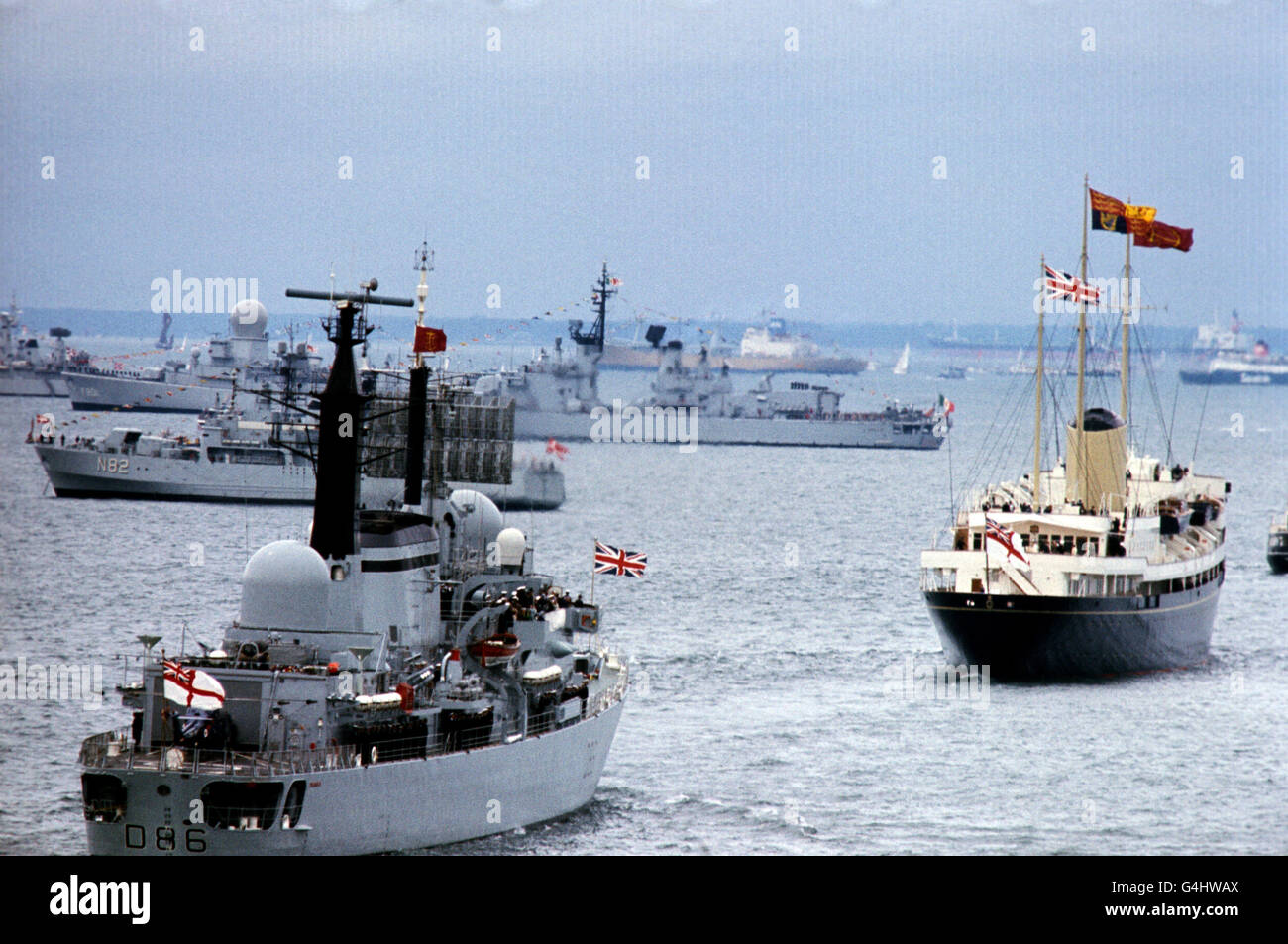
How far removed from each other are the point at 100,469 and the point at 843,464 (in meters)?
72.9

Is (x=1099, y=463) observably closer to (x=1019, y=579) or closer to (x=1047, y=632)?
(x=1019, y=579)

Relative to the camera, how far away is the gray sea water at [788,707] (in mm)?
40188

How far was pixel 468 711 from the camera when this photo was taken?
1384 inches

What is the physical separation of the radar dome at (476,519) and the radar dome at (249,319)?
8569 centimetres

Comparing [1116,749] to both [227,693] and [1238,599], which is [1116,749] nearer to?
[227,693]

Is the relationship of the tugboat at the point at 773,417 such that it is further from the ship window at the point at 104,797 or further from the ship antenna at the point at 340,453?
the ship window at the point at 104,797

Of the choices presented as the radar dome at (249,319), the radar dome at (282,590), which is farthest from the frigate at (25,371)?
the radar dome at (282,590)

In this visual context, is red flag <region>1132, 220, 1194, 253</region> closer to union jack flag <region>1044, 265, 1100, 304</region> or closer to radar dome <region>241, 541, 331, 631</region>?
union jack flag <region>1044, 265, 1100, 304</region>

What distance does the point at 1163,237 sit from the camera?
231 ft

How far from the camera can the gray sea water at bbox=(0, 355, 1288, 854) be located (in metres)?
40.2

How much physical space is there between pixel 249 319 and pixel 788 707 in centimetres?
8467

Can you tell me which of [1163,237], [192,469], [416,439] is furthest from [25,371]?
[416,439]

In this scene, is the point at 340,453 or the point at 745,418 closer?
the point at 340,453
